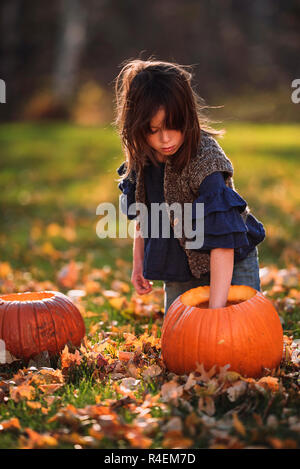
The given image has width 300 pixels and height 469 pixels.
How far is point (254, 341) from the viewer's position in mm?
2803

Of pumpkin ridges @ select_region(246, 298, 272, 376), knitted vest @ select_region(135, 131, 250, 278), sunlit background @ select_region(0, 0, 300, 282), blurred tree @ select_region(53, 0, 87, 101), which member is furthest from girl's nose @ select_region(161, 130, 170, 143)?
blurred tree @ select_region(53, 0, 87, 101)

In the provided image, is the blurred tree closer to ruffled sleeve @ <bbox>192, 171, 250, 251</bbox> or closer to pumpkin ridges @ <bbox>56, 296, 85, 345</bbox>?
pumpkin ridges @ <bbox>56, 296, 85, 345</bbox>

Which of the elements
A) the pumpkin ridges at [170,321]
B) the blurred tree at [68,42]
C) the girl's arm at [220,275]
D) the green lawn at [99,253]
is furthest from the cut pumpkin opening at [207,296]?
the blurred tree at [68,42]

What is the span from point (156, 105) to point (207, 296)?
110 centimetres

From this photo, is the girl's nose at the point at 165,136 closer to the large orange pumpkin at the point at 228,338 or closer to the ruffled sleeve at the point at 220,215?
the ruffled sleeve at the point at 220,215

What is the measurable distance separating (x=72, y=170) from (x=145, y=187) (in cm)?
916

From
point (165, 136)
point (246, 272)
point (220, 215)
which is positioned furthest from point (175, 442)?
point (165, 136)

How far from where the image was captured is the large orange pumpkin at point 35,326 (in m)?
3.24

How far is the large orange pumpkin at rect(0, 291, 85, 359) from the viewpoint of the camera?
3.24 meters

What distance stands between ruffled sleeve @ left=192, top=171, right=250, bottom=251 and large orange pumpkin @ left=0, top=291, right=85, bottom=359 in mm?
1005

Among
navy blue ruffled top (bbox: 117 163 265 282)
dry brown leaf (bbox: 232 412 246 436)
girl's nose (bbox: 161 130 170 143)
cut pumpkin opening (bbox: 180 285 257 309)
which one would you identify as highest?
girl's nose (bbox: 161 130 170 143)

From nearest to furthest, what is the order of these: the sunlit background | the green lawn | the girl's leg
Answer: the green lawn < the girl's leg < the sunlit background

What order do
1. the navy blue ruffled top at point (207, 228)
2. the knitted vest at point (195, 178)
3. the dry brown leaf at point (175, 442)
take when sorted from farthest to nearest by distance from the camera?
1. the knitted vest at point (195, 178)
2. the navy blue ruffled top at point (207, 228)
3. the dry brown leaf at point (175, 442)

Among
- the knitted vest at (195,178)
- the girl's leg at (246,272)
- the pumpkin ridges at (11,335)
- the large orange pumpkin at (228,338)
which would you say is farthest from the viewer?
the girl's leg at (246,272)
